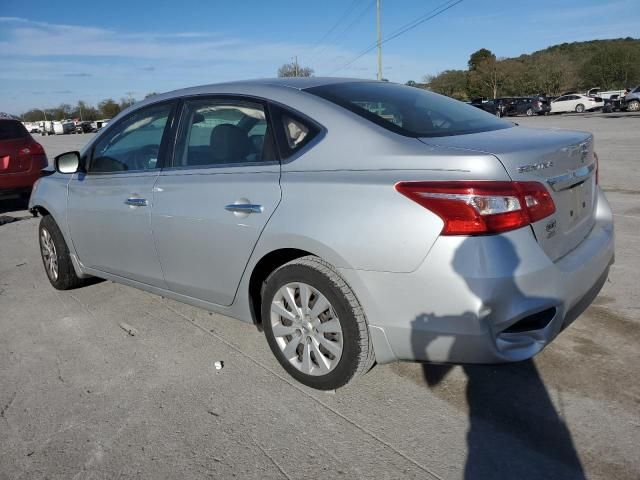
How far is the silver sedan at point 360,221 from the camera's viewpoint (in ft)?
7.63

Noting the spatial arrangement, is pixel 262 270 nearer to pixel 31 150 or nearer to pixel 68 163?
pixel 68 163

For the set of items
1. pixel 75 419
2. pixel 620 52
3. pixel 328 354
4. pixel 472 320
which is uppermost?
pixel 620 52

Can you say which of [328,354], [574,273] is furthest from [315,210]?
[574,273]

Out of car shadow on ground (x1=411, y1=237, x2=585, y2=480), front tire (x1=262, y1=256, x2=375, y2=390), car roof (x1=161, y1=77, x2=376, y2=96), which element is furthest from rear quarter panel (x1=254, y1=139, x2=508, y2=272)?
car roof (x1=161, y1=77, x2=376, y2=96)

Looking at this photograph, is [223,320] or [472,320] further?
[223,320]

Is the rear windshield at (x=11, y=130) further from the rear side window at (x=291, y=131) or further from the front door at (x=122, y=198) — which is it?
the rear side window at (x=291, y=131)

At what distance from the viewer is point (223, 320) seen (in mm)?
4066

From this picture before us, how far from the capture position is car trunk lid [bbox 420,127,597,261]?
7.91ft

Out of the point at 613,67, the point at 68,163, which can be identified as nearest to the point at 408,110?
the point at 68,163

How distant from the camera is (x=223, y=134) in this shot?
337cm

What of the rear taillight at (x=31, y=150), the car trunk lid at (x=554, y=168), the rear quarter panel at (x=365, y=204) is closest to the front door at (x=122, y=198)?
the rear quarter panel at (x=365, y=204)

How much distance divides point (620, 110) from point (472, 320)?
37671 millimetres

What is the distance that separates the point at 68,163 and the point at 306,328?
2.60m

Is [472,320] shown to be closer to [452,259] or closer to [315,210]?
[452,259]
